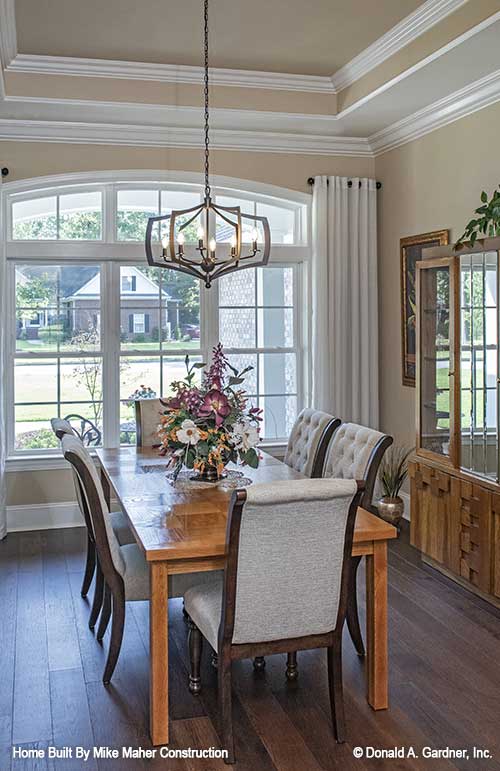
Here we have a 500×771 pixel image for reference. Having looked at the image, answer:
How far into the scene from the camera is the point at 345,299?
20.4 feet

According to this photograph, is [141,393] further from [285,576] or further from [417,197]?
[285,576]

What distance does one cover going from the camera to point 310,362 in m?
6.31

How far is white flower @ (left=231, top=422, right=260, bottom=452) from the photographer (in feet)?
11.7

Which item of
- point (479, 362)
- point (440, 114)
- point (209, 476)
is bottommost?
point (209, 476)

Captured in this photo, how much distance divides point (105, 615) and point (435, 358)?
242cm

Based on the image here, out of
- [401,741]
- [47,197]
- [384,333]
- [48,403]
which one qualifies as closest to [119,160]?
[47,197]

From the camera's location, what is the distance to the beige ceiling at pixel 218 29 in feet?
14.0

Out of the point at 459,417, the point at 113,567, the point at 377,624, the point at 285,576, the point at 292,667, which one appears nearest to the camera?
the point at 285,576

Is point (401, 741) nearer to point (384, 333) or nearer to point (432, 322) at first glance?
point (432, 322)

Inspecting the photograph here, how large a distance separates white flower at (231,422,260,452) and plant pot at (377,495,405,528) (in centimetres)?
240

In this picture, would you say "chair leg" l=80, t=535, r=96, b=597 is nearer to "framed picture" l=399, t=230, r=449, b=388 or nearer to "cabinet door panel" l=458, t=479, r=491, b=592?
"cabinet door panel" l=458, t=479, r=491, b=592

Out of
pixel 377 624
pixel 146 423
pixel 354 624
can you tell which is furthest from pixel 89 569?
pixel 377 624

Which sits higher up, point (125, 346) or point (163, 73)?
point (163, 73)

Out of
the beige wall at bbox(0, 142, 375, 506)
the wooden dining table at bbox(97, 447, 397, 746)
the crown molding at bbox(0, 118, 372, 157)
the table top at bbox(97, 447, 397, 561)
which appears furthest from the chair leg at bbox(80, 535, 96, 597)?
the crown molding at bbox(0, 118, 372, 157)
